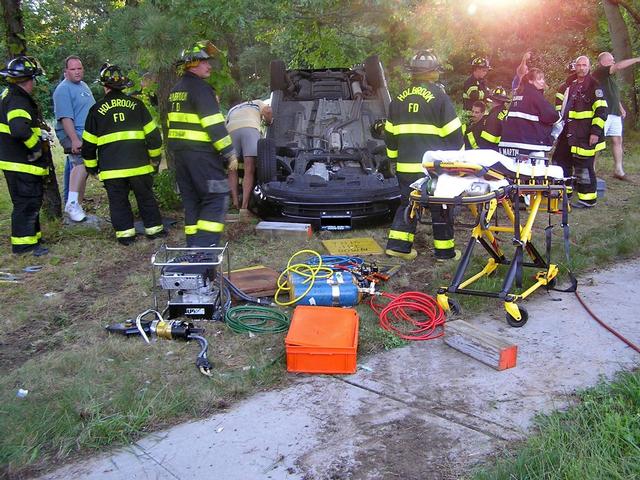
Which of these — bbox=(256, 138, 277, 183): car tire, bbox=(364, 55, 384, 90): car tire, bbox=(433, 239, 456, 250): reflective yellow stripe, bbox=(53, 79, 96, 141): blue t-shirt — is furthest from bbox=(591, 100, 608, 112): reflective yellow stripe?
bbox=(53, 79, 96, 141): blue t-shirt

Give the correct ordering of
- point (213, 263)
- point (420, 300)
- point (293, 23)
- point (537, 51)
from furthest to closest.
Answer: point (537, 51) < point (293, 23) < point (420, 300) < point (213, 263)

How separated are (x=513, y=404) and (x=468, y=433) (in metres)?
0.41

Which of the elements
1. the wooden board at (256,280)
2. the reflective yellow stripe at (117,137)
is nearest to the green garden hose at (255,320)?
the wooden board at (256,280)

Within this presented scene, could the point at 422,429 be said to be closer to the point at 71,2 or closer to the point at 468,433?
the point at 468,433

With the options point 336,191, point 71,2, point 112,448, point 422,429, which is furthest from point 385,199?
point 71,2

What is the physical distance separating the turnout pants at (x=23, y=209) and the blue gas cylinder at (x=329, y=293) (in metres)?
3.29

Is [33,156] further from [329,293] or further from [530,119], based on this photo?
[530,119]

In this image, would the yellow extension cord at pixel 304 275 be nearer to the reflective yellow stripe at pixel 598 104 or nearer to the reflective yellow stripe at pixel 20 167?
the reflective yellow stripe at pixel 20 167

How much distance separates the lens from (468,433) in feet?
9.66

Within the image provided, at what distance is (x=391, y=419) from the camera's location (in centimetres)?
310

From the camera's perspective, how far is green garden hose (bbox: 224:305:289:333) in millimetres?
4145

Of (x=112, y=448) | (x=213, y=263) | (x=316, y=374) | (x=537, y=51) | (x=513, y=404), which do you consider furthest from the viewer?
(x=537, y=51)

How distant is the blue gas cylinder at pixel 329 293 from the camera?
452 cm

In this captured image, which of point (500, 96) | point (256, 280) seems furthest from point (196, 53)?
point (500, 96)
